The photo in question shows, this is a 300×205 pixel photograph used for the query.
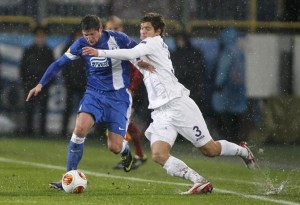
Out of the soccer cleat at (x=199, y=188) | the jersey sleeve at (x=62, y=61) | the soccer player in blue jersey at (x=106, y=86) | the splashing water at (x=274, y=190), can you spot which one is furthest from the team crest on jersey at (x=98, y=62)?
the splashing water at (x=274, y=190)

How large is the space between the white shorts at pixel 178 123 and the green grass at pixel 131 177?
60cm

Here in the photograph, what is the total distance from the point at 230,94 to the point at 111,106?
651cm

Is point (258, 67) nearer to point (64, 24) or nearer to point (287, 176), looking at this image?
point (64, 24)

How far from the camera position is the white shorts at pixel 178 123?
1143cm

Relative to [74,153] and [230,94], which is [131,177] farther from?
[230,94]

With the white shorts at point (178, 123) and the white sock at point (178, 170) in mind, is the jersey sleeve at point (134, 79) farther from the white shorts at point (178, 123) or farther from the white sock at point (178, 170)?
the white sock at point (178, 170)

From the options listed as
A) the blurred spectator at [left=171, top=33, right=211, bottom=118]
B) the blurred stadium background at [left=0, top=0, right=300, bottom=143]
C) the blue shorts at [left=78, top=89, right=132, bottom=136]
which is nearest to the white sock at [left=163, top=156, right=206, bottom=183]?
the blue shorts at [left=78, top=89, right=132, bottom=136]

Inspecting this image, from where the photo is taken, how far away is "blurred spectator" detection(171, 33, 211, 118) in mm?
18297

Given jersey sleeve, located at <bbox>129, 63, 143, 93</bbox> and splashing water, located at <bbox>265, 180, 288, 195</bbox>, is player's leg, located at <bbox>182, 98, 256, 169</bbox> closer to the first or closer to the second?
splashing water, located at <bbox>265, 180, 288, 195</bbox>

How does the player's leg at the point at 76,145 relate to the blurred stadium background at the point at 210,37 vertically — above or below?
above

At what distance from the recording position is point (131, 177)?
1366 centimetres

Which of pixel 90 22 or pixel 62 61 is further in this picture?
pixel 62 61

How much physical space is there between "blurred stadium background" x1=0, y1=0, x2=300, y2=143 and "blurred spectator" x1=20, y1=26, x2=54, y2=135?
14 cm

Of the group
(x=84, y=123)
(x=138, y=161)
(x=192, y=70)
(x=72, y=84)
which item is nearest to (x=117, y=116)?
(x=84, y=123)
